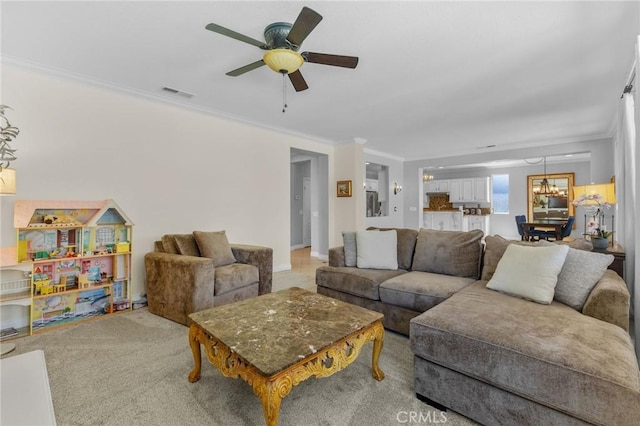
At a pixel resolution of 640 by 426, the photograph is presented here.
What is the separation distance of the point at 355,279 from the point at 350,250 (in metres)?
0.51

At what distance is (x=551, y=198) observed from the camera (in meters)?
8.85

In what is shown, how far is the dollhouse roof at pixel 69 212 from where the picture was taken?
8.68 feet

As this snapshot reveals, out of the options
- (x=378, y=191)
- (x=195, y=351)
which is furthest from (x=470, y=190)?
(x=195, y=351)

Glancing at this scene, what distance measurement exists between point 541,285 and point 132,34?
366 centimetres

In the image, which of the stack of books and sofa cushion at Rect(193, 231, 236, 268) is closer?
the stack of books

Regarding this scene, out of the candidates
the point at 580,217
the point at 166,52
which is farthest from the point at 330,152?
the point at 580,217

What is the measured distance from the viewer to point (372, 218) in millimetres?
7371

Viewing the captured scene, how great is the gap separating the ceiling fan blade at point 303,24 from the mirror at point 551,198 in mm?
9589

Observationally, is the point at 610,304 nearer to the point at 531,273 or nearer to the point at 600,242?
the point at 531,273

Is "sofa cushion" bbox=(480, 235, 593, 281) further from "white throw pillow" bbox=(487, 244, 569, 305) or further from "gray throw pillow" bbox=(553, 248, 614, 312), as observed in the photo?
"gray throw pillow" bbox=(553, 248, 614, 312)

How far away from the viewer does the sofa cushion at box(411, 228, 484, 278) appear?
289cm

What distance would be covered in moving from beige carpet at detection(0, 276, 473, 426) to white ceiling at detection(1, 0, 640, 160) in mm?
2485

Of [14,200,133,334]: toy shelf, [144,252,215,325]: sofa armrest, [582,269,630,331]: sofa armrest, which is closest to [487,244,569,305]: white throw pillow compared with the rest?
[582,269,630,331]: sofa armrest

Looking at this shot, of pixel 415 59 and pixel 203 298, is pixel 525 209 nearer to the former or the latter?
pixel 415 59
